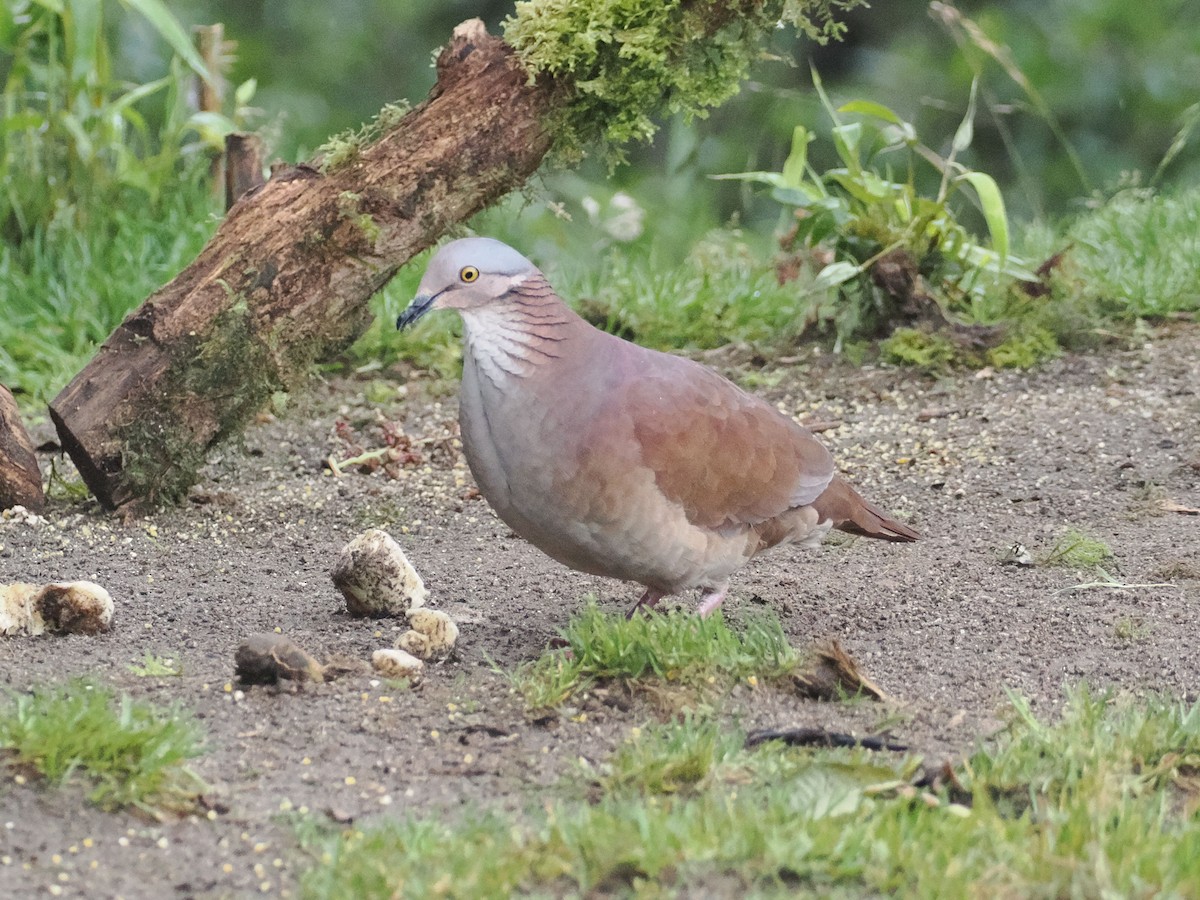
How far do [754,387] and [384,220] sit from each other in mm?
1996

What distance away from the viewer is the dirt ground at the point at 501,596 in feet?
8.98

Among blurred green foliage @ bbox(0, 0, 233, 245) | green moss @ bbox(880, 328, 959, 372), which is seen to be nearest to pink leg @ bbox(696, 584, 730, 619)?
green moss @ bbox(880, 328, 959, 372)

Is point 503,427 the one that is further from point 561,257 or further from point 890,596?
point 561,257

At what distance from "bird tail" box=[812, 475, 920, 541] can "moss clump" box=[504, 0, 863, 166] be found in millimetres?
1258

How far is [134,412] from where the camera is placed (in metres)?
4.49

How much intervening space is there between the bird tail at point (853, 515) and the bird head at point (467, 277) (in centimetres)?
110

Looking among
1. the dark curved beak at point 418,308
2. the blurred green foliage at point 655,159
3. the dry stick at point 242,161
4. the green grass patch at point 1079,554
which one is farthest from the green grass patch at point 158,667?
the dry stick at point 242,161

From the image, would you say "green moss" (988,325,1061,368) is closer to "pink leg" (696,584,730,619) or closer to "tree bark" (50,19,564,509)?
"tree bark" (50,19,564,509)

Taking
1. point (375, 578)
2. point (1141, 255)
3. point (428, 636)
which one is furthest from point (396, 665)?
point (1141, 255)

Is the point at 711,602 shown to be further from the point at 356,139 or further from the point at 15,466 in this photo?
the point at 15,466

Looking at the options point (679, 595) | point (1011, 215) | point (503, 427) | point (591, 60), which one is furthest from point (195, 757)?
point (1011, 215)

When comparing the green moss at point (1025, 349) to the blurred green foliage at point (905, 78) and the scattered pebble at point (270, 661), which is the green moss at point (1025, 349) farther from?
the scattered pebble at point (270, 661)

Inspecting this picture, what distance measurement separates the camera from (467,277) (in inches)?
132

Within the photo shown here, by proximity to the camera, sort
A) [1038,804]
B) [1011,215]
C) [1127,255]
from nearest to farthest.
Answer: [1038,804] → [1127,255] → [1011,215]
